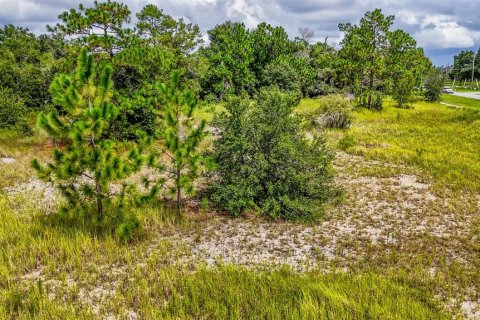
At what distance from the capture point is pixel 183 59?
19031 mm

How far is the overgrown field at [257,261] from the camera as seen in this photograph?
16.9 ft

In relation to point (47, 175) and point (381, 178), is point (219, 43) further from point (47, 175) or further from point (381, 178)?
point (47, 175)

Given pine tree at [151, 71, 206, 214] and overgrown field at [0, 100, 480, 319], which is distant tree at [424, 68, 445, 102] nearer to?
overgrown field at [0, 100, 480, 319]

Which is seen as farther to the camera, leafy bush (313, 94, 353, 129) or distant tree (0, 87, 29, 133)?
leafy bush (313, 94, 353, 129)

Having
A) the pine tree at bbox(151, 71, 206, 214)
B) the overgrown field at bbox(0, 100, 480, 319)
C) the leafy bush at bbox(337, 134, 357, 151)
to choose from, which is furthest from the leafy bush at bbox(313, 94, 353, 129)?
the pine tree at bbox(151, 71, 206, 214)

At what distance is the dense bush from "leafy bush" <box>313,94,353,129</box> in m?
12.7

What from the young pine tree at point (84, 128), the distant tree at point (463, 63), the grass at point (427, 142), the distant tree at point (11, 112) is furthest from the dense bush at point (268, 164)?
the distant tree at point (463, 63)

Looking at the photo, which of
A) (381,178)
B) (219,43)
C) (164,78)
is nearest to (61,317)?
(381,178)

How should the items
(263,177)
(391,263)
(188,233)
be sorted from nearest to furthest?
(391,263)
(188,233)
(263,177)

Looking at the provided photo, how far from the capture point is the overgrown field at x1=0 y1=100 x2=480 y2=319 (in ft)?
16.9

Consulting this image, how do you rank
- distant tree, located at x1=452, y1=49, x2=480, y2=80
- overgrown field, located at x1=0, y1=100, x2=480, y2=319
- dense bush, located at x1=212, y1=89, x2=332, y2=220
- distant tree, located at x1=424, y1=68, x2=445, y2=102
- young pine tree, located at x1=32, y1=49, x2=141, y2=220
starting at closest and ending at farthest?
overgrown field, located at x1=0, y1=100, x2=480, y2=319 < young pine tree, located at x1=32, y1=49, x2=141, y2=220 < dense bush, located at x1=212, y1=89, x2=332, y2=220 < distant tree, located at x1=424, y1=68, x2=445, y2=102 < distant tree, located at x1=452, y1=49, x2=480, y2=80

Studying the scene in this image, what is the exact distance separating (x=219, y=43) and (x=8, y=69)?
21.3m

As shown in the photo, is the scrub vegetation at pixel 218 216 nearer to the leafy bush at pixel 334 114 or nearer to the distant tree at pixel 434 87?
the leafy bush at pixel 334 114

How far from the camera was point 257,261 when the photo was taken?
662 centimetres
